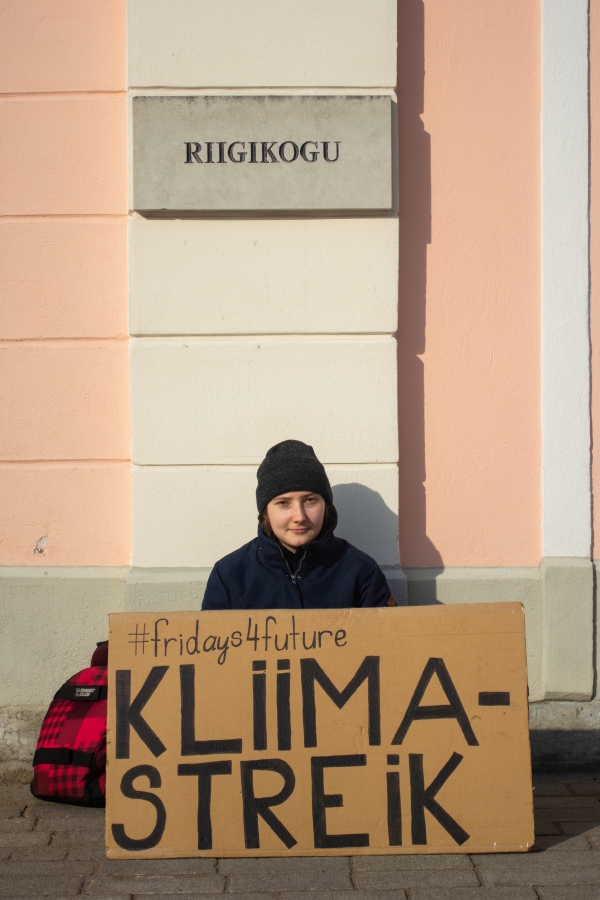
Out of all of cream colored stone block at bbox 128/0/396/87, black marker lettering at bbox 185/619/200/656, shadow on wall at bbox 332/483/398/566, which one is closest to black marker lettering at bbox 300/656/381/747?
black marker lettering at bbox 185/619/200/656

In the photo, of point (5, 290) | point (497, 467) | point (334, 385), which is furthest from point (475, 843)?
point (5, 290)

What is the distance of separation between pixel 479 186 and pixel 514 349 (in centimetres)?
67

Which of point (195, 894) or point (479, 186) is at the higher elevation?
point (479, 186)

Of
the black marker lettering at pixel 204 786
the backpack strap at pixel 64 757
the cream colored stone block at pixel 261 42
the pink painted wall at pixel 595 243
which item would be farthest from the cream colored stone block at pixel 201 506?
the cream colored stone block at pixel 261 42

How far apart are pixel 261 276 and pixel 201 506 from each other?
0.93 meters

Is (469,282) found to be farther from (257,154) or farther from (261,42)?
(261,42)

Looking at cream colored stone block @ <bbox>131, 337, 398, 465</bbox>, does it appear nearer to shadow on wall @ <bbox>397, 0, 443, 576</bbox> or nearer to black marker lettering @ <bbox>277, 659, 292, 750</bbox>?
shadow on wall @ <bbox>397, 0, 443, 576</bbox>

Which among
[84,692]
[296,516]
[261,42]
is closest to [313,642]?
[296,516]

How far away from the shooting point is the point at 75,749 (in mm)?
3021

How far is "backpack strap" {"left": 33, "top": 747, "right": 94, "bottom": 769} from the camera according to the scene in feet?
9.86

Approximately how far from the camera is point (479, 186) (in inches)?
136

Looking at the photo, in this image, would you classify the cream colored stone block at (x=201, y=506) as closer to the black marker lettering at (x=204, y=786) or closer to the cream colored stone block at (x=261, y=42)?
the black marker lettering at (x=204, y=786)

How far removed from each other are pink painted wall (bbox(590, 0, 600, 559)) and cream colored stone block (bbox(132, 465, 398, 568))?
0.84 m

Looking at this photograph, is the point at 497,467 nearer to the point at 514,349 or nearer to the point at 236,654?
the point at 514,349
